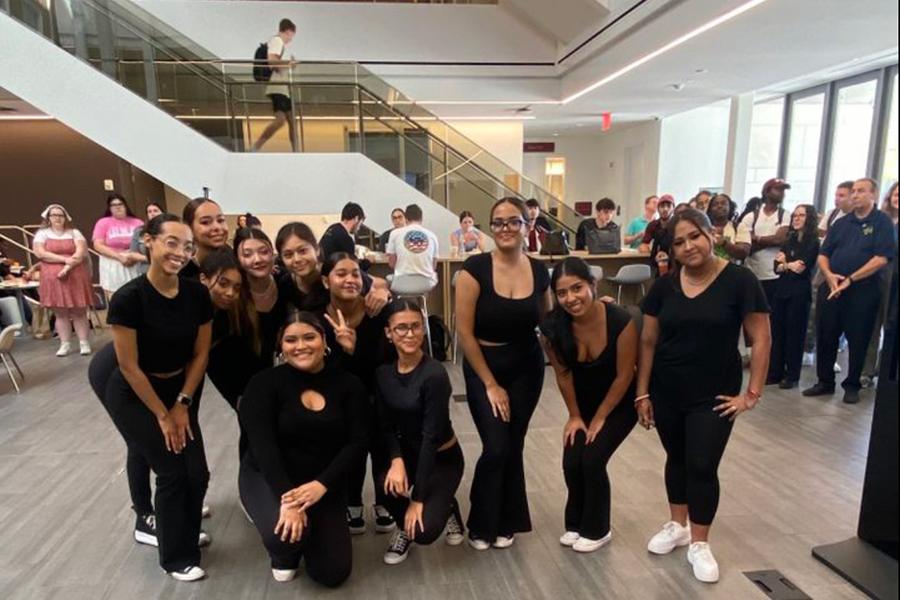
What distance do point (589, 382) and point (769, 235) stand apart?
3.35 metres

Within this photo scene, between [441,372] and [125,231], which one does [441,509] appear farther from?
[125,231]

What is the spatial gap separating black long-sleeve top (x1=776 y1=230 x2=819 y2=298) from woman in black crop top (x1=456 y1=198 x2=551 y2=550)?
10.6 feet

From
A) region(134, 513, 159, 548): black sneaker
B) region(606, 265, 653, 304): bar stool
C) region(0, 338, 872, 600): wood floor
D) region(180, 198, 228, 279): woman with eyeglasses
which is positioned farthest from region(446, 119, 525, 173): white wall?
region(134, 513, 159, 548): black sneaker

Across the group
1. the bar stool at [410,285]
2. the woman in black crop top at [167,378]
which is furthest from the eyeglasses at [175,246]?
the bar stool at [410,285]

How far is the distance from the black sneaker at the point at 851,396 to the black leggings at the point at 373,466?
153 inches

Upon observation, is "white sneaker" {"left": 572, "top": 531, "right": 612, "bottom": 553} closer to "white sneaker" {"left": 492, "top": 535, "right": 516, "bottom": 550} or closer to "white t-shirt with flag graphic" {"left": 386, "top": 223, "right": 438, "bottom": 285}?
"white sneaker" {"left": 492, "top": 535, "right": 516, "bottom": 550}

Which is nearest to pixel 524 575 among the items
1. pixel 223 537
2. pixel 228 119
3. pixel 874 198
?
pixel 223 537

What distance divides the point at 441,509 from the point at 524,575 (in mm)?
456

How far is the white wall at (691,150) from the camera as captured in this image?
12.5 meters

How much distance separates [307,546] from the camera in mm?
2346

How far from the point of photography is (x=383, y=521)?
281 cm

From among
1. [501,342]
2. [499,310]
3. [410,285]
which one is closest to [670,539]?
[501,342]

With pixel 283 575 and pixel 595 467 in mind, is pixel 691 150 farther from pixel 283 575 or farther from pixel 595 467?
pixel 283 575

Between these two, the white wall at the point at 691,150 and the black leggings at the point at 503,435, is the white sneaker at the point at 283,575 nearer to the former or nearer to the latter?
the black leggings at the point at 503,435
